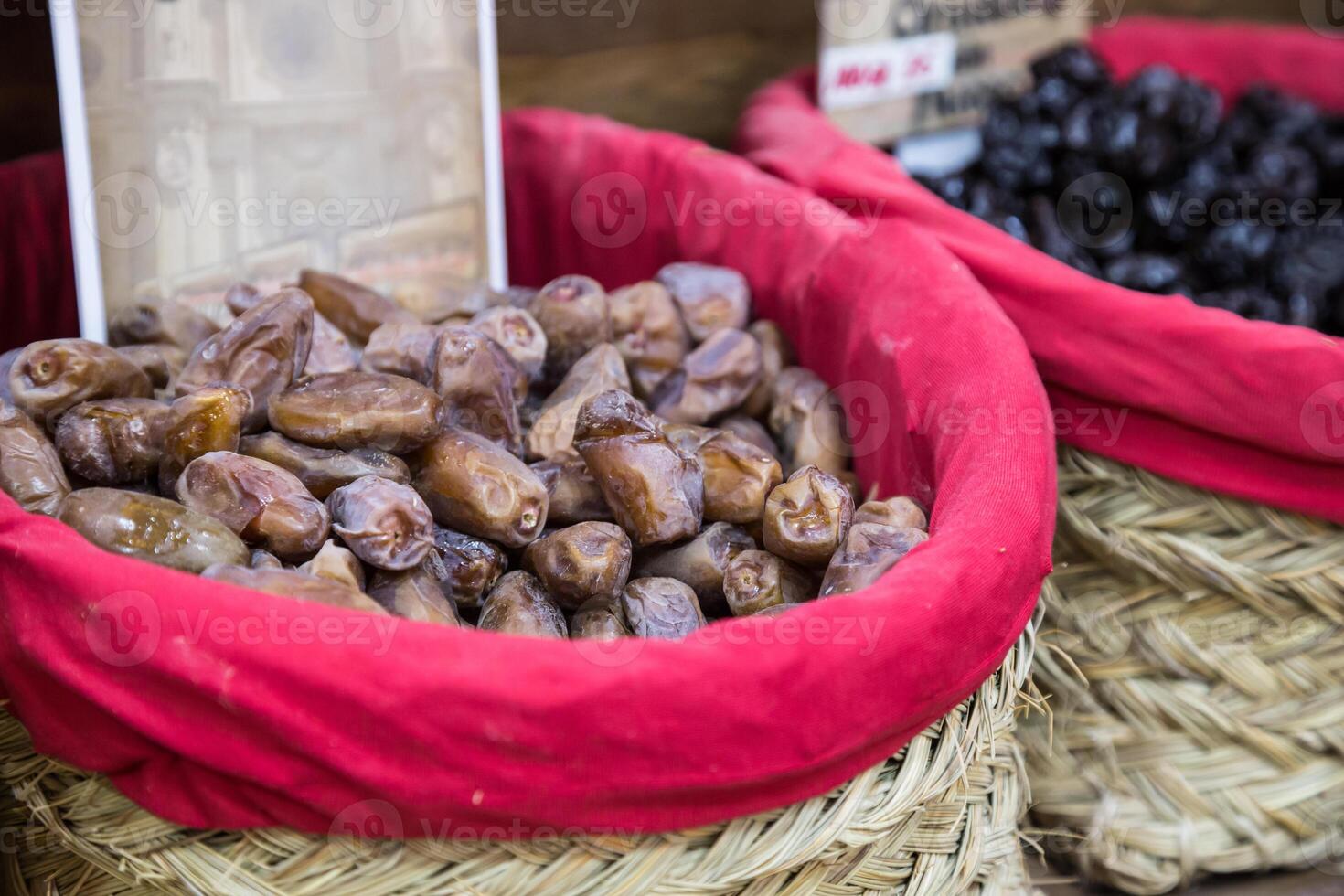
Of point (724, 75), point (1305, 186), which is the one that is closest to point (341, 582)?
point (724, 75)

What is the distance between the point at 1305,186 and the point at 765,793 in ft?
4.28

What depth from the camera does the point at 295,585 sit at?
0.67 meters

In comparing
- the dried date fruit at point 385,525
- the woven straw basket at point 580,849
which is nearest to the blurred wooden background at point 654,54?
the dried date fruit at point 385,525

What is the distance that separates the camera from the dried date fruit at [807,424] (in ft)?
3.34

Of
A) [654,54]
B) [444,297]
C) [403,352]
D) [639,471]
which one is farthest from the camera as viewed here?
[654,54]

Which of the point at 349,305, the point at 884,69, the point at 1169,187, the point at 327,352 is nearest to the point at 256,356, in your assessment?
the point at 327,352

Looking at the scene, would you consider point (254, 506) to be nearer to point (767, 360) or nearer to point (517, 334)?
point (517, 334)

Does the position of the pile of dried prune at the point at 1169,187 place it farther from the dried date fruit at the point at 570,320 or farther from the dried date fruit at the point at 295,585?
the dried date fruit at the point at 295,585

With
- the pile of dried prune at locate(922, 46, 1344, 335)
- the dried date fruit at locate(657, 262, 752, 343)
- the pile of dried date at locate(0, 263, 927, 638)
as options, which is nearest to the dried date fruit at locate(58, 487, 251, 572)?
the pile of dried date at locate(0, 263, 927, 638)

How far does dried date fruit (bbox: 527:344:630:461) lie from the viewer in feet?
3.01

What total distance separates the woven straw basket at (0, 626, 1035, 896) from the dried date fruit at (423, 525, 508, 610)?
0.63ft

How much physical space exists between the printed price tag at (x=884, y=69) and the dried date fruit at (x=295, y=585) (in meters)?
0.98

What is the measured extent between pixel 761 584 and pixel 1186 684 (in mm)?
473

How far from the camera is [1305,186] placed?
156cm
